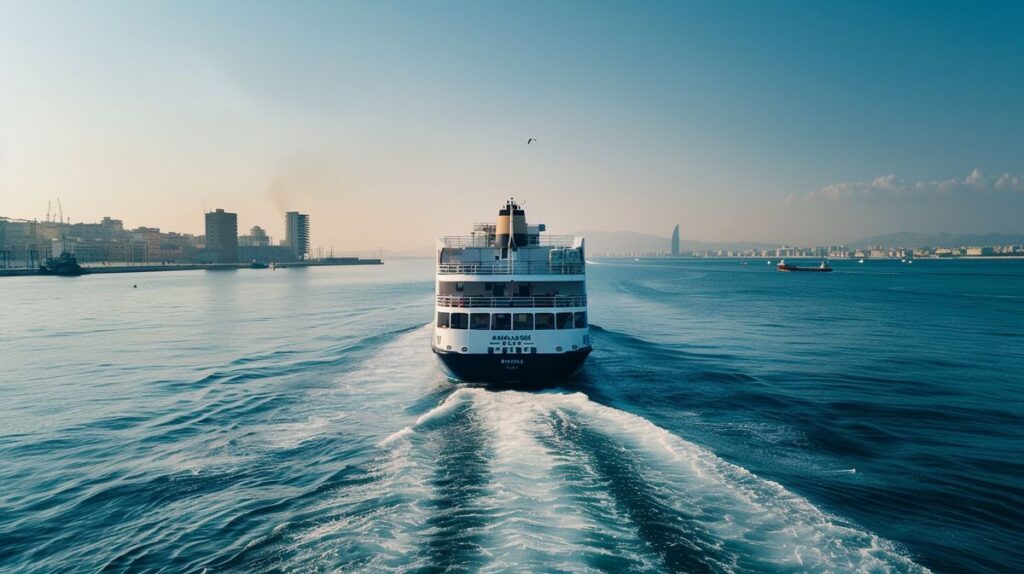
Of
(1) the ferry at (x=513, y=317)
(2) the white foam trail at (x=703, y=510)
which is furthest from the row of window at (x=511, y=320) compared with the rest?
(2) the white foam trail at (x=703, y=510)

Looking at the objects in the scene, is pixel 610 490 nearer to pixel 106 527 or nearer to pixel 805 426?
pixel 805 426

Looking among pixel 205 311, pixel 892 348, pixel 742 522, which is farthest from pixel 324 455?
pixel 205 311

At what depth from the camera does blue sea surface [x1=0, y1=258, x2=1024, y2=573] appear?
1199 cm

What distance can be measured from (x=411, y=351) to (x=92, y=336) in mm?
32505

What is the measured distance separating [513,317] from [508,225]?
799 cm

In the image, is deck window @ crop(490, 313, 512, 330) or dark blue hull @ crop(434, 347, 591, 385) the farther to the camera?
deck window @ crop(490, 313, 512, 330)

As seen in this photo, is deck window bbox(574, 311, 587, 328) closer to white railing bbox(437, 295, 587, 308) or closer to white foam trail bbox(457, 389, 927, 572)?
white railing bbox(437, 295, 587, 308)

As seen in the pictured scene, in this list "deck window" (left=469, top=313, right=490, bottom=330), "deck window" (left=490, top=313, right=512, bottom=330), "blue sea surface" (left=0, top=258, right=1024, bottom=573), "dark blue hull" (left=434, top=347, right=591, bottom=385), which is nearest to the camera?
"blue sea surface" (left=0, top=258, right=1024, bottom=573)

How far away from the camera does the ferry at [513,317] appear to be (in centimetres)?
2569

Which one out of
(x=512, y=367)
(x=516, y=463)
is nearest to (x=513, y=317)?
(x=512, y=367)

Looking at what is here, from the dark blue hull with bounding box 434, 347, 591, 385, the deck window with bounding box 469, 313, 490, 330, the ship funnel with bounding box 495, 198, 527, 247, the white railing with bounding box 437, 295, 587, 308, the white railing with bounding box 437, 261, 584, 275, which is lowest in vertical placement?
the dark blue hull with bounding box 434, 347, 591, 385

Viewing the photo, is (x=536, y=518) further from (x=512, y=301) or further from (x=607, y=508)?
(x=512, y=301)

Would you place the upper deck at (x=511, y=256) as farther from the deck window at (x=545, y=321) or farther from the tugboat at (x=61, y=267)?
the tugboat at (x=61, y=267)

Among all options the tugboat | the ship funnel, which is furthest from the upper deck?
the tugboat
